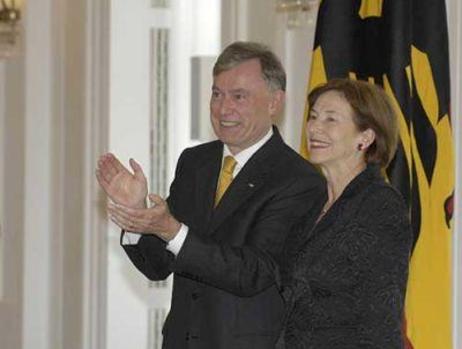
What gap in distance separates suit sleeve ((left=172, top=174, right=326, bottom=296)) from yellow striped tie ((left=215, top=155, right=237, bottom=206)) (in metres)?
0.17

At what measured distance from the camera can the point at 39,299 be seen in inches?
276

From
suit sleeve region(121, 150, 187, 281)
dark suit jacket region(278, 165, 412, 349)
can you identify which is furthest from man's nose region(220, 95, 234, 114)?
dark suit jacket region(278, 165, 412, 349)

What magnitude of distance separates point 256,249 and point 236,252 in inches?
2.8

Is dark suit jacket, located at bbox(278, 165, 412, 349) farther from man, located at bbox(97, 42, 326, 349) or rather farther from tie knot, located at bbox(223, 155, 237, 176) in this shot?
tie knot, located at bbox(223, 155, 237, 176)

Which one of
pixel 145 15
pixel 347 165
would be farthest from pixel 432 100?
pixel 145 15

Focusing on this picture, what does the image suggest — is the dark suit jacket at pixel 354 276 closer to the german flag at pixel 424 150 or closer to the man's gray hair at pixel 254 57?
the man's gray hair at pixel 254 57

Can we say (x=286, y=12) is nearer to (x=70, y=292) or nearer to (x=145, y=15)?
(x=145, y=15)

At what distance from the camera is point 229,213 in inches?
131

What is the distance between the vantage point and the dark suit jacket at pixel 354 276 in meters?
2.95

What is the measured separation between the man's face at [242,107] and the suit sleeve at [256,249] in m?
0.22

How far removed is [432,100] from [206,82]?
2.52 meters

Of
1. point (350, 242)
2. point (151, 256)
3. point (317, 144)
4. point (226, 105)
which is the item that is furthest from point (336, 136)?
point (151, 256)

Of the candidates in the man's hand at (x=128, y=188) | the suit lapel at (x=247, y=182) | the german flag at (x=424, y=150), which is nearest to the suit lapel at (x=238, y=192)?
the suit lapel at (x=247, y=182)

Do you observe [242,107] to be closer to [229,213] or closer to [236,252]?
[229,213]
